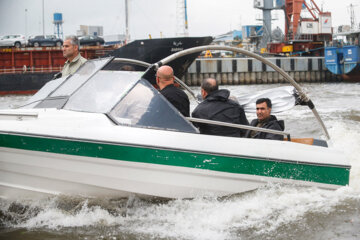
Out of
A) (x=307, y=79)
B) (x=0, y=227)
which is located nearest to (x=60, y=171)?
(x=0, y=227)

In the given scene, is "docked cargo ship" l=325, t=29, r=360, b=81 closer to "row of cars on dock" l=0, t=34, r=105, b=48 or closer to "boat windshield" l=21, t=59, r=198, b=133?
"row of cars on dock" l=0, t=34, r=105, b=48

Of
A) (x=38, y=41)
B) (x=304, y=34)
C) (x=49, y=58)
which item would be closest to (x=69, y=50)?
(x=49, y=58)

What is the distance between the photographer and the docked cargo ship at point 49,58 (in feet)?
86.6

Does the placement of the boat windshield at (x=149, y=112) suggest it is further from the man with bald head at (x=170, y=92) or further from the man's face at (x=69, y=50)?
the man's face at (x=69, y=50)

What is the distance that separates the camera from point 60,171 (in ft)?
15.7

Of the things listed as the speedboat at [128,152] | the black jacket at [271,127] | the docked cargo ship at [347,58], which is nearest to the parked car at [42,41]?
the docked cargo ship at [347,58]

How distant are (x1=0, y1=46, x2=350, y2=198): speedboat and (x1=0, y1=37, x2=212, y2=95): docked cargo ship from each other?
2075 centimetres

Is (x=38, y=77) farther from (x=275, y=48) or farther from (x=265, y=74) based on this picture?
(x=275, y=48)

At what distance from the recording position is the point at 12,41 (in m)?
37.8

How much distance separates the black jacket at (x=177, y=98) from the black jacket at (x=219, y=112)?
0.38 ft

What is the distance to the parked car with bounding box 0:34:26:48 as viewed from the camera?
3759 centimetres

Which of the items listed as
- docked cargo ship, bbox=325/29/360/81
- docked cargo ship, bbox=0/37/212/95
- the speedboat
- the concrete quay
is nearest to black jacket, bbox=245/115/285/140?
the speedboat

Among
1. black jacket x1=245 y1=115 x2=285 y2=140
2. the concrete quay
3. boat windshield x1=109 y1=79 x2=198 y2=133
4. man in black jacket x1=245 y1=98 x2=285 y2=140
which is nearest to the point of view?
boat windshield x1=109 y1=79 x2=198 y2=133

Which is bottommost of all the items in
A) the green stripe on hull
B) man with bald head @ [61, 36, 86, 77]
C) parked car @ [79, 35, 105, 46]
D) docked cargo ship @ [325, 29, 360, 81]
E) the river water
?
the river water
